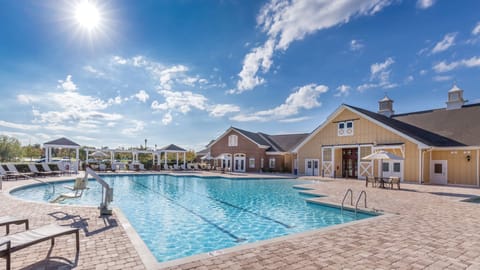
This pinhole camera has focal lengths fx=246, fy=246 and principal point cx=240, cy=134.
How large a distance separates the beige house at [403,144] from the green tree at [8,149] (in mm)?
42805

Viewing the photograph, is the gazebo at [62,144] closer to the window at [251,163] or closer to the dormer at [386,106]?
the window at [251,163]

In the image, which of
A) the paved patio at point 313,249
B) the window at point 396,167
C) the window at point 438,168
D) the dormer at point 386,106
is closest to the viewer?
the paved patio at point 313,249

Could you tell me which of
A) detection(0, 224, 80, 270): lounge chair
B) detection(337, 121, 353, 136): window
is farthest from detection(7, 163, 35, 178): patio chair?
detection(337, 121, 353, 136): window

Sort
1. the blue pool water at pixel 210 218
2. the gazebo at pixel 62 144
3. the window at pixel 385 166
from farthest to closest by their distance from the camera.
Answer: the gazebo at pixel 62 144 → the window at pixel 385 166 → the blue pool water at pixel 210 218

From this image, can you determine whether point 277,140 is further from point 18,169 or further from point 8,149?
point 8,149

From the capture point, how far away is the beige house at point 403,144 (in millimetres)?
17078

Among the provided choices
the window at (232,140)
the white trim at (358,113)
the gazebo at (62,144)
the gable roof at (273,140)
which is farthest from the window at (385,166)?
the gazebo at (62,144)

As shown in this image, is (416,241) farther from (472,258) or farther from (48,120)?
(48,120)

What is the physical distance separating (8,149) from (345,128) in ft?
156

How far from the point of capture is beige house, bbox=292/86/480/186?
17078 millimetres

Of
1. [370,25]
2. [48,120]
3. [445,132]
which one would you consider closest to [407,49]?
[370,25]

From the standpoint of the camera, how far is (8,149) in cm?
3744

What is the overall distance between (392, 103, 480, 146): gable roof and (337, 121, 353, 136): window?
19.2 feet

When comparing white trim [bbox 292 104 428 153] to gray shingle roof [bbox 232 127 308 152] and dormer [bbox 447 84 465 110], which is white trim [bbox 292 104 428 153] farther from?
dormer [bbox 447 84 465 110]
